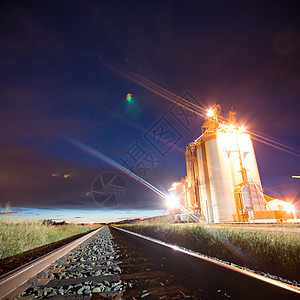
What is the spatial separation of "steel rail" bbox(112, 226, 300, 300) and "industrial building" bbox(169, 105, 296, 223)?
77.2ft

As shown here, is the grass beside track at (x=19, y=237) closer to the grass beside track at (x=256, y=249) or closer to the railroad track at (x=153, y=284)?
the railroad track at (x=153, y=284)

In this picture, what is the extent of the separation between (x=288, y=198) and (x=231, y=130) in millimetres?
17848

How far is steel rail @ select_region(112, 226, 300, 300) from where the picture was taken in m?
1.52

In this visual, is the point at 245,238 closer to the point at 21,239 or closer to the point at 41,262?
the point at 41,262

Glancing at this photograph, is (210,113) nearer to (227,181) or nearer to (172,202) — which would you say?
(227,181)

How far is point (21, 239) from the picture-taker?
694 centimetres

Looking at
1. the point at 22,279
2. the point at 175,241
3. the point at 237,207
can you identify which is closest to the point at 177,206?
the point at 237,207

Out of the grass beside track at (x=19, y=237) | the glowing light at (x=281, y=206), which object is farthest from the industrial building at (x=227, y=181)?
the grass beside track at (x=19, y=237)

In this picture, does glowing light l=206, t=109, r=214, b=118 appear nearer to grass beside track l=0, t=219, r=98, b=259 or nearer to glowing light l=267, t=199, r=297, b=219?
glowing light l=267, t=199, r=297, b=219

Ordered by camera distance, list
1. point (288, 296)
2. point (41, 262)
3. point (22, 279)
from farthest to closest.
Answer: point (41, 262) → point (22, 279) → point (288, 296)

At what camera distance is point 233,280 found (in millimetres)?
2008

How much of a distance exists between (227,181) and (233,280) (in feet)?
87.2

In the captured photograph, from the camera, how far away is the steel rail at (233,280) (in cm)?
152

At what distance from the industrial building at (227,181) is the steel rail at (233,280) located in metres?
23.5
